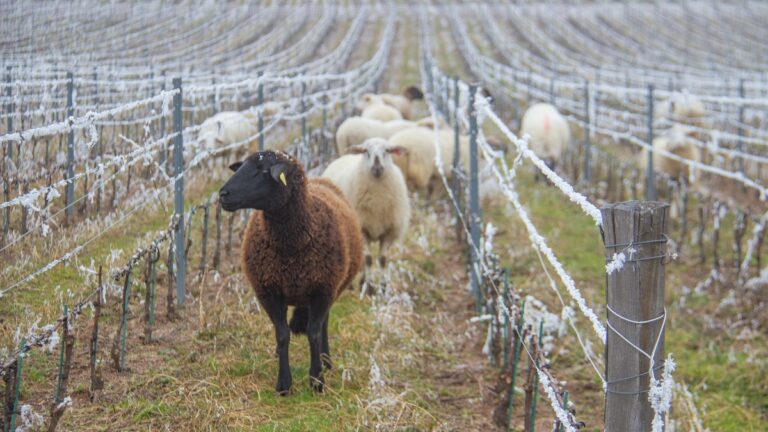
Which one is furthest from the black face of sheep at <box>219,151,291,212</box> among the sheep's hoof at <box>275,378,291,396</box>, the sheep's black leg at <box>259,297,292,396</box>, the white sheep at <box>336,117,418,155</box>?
the white sheep at <box>336,117,418,155</box>

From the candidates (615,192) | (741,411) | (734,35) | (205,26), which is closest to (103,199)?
(741,411)

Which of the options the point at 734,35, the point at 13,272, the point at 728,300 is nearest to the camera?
the point at 13,272

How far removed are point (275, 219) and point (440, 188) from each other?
277 inches

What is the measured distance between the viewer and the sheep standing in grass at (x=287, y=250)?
4828mm

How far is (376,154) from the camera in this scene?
754cm

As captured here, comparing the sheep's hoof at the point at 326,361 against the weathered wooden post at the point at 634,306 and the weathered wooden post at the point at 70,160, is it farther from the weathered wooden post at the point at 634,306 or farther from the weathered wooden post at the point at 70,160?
the weathered wooden post at the point at 634,306

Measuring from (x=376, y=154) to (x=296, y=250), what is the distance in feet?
9.13

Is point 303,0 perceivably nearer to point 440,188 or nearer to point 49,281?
point 440,188

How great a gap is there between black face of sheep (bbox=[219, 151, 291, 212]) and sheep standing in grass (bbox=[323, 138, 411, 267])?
2.60 m

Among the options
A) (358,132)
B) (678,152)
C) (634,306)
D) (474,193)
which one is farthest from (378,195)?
(678,152)

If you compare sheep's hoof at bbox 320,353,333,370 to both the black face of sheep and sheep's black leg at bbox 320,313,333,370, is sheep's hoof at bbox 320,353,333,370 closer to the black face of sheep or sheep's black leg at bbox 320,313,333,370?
sheep's black leg at bbox 320,313,333,370

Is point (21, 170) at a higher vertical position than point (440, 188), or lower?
higher

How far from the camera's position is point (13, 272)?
A: 4203mm

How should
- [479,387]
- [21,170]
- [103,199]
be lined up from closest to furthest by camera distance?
1. [21,170]
2. [479,387]
3. [103,199]
